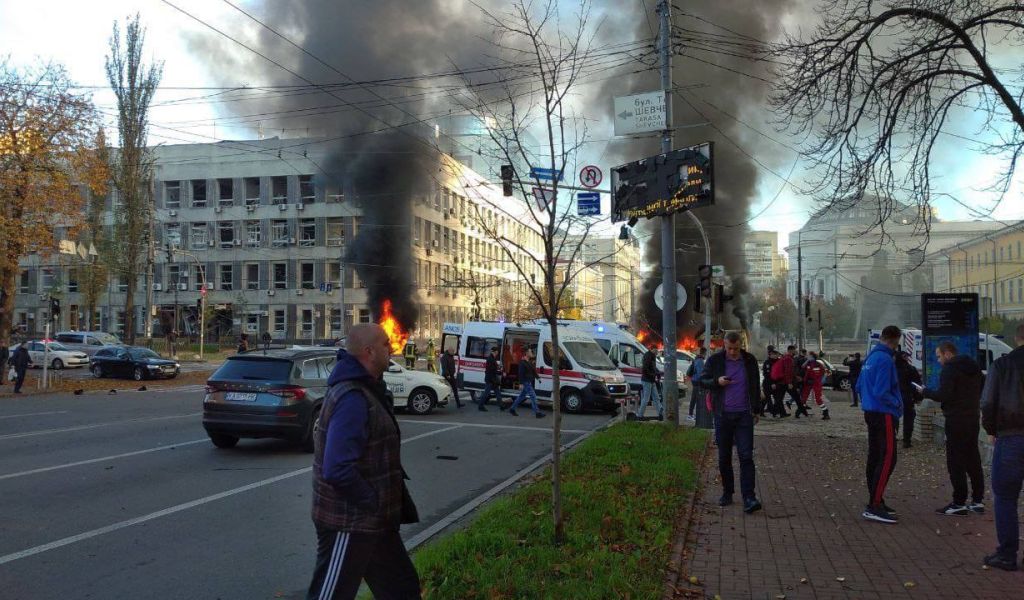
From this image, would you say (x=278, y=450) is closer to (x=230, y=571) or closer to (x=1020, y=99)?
(x=230, y=571)

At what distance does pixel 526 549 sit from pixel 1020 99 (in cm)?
847

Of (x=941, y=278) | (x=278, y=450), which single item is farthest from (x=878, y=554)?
(x=941, y=278)

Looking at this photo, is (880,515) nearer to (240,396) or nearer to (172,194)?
(240,396)

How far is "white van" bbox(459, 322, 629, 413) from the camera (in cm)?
1883

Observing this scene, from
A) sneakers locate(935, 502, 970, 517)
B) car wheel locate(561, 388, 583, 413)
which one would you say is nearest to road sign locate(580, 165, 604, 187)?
car wheel locate(561, 388, 583, 413)

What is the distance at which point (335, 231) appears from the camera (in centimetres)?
5522

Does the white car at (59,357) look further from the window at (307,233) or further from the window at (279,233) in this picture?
the window at (279,233)

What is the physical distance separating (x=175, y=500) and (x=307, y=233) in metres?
50.6

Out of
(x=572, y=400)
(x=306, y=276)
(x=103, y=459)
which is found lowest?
(x=572, y=400)

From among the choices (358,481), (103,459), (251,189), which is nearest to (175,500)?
(103,459)

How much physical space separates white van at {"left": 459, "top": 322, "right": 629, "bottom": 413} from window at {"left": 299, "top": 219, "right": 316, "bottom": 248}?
121 feet

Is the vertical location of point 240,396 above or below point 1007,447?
below

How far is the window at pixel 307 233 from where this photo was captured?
183 ft

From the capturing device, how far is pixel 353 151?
2923 centimetres
